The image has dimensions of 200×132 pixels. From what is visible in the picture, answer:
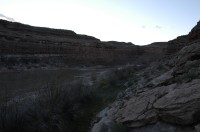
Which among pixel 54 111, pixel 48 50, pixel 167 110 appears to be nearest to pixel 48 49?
pixel 48 50

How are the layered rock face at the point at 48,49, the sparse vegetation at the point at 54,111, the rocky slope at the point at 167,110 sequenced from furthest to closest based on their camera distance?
the layered rock face at the point at 48,49
the sparse vegetation at the point at 54,111
the rocky slope at the point at 167,110

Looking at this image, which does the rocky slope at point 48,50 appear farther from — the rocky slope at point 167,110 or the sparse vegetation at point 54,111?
the rocky slope at point 167,110

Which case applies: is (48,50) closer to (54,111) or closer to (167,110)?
(54,111)

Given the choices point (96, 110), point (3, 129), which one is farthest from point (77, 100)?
point (3, 129)

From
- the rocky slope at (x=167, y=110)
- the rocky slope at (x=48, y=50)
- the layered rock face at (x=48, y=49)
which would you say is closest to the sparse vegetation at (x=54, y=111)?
the rocky slope at (x=167, y=110)

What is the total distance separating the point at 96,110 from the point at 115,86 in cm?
476

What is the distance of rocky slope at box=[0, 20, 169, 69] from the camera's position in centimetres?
3147

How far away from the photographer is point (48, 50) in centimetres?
3825

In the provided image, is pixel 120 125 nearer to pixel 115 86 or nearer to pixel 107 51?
pixel 115 86

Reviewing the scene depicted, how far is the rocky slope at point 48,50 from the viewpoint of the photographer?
31469 millimetres

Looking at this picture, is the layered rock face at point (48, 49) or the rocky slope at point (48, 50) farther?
the layered rock face at point (48, 49)

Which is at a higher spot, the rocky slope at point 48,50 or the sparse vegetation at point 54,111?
the rocky slope at point 48,50

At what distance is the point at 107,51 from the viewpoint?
2029 inches

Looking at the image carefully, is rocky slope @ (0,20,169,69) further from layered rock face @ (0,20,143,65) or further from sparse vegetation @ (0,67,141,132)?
sparse vegetation @ (0,67,141,132)
